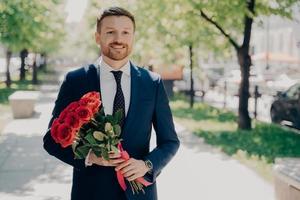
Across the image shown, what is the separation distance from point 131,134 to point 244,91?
12.5 metres

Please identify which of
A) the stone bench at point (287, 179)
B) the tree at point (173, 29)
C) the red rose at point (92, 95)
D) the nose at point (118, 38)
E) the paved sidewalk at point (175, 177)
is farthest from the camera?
the tree at point (173, 29)

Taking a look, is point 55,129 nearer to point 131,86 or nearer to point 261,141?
point 131,86

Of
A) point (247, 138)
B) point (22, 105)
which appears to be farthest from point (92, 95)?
point (22, 105)

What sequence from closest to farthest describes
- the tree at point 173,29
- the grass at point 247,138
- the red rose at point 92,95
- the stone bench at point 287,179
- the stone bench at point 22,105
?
the red rose at point 92,95 → the stone bench at point 287,179 → the grass at point 247,138 → the tree at point 173,29 → the stone bench at point 22,105

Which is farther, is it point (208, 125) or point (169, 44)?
point (169, 44)

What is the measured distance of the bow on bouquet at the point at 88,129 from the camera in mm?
2631

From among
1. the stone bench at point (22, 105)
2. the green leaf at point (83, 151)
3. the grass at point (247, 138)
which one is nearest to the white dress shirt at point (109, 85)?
the green leaf at point (83, 151)

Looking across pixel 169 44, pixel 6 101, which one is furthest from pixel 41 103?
pixel 169 44

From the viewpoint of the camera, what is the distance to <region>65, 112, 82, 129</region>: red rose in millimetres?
2629

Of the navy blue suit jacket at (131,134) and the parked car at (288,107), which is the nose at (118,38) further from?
the parked car at (288,107)

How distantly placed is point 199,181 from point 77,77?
590cm

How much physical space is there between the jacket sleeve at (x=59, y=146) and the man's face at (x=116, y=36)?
0.29 m

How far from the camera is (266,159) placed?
10.3 meters

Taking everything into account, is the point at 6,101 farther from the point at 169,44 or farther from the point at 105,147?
the point at 105,147
